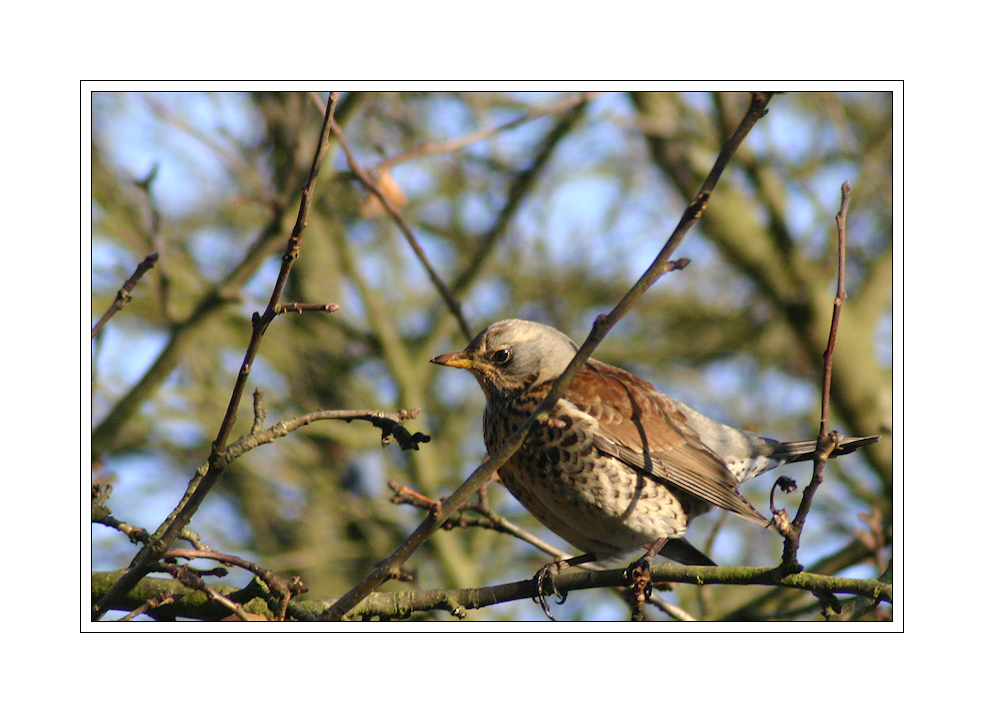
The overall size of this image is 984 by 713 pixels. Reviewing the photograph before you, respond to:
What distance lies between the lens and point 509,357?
324cm

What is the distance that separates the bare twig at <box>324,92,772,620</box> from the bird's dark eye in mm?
1068

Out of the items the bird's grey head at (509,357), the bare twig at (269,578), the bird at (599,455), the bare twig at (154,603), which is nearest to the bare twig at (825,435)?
the bird at (599,455)

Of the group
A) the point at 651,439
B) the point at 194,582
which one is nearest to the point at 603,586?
the point at 651,439

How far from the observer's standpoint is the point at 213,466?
6.92 feet

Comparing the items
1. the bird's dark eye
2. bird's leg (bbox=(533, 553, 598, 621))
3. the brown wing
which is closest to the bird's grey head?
the bird's dark eye

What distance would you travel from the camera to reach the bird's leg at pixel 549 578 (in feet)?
9.54

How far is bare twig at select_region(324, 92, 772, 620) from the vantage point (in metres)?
1.92

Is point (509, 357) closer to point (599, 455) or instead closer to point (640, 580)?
point (599, 455)

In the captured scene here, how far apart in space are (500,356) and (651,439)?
66 cm

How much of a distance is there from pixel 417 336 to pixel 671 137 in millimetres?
2142

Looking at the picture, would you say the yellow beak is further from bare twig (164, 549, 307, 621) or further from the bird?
bare twig (164, 549, 307, 621)

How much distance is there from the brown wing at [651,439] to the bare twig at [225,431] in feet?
4.29
